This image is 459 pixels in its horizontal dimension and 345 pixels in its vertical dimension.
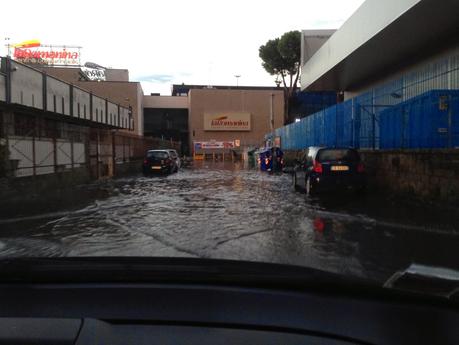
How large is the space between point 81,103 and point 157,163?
844cm

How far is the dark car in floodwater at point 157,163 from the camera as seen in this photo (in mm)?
31500

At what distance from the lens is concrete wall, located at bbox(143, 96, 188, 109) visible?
79.6 metres

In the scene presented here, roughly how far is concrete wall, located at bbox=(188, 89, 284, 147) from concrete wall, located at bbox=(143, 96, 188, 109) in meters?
3.35

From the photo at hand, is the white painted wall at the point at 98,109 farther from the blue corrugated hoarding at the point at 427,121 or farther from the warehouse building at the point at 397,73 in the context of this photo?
the blue corrugated hoarding at the point at 427,121

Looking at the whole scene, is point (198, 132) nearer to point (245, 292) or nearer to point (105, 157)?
point (105, 157)

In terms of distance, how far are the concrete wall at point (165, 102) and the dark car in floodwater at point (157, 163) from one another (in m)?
48.5

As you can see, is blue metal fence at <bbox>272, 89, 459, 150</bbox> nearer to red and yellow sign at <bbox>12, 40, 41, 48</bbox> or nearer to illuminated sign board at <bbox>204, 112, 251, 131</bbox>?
illuminated sign board at <bbox>204, 112, 251, 131</bbox>

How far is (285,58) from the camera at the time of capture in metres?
61.8

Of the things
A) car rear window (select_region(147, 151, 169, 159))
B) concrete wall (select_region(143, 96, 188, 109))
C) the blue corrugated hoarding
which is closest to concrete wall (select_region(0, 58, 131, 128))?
car rear window (select_region(147, 151, 169, 159))

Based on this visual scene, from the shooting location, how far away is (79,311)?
5.67ft

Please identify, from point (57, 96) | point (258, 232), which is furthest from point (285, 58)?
point (258, 232)

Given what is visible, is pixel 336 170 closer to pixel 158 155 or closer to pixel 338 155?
pixel 338 155

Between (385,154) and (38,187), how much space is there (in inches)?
451

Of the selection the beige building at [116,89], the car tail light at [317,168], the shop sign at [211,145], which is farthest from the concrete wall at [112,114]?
the shop sign at [211,145]
